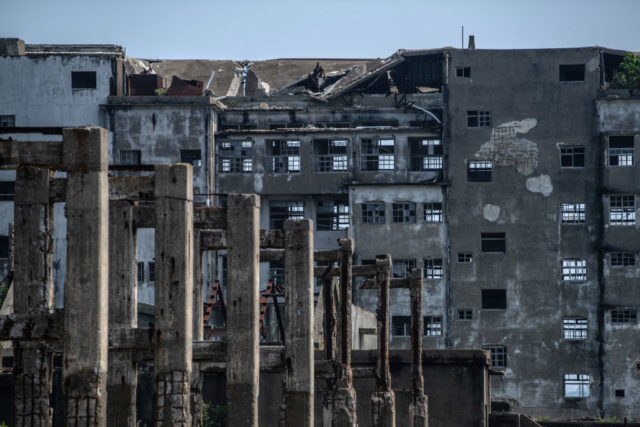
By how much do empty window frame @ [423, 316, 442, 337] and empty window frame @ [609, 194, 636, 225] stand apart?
8962 mm

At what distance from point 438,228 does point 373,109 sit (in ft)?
21.0

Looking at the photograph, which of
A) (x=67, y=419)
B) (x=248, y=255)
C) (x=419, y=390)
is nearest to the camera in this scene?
(x=67, y=419)

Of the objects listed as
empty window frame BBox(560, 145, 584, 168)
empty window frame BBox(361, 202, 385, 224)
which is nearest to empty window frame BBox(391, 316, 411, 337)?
empty window frame BBox(361, 202, 385, 224)

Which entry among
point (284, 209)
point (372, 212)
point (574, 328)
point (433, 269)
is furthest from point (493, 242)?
point (284, 209)

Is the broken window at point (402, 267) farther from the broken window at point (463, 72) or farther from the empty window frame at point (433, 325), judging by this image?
the broken window at point (463, 72)

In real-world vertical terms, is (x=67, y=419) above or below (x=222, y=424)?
above

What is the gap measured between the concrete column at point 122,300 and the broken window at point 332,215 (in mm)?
34639

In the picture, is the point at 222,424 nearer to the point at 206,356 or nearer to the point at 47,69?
the point at 206,356

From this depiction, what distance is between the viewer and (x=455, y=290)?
54.0m

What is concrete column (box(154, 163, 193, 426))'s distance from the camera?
17234 mm

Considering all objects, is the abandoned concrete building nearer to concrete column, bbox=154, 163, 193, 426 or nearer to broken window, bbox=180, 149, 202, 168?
broken window, bbox=180, 149, 202, 168

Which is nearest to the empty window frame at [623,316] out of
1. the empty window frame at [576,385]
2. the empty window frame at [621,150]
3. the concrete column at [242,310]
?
the empty window frame at [576,385]

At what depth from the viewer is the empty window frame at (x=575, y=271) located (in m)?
53.8

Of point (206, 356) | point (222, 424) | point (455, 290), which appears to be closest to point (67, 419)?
point (206, 356)
